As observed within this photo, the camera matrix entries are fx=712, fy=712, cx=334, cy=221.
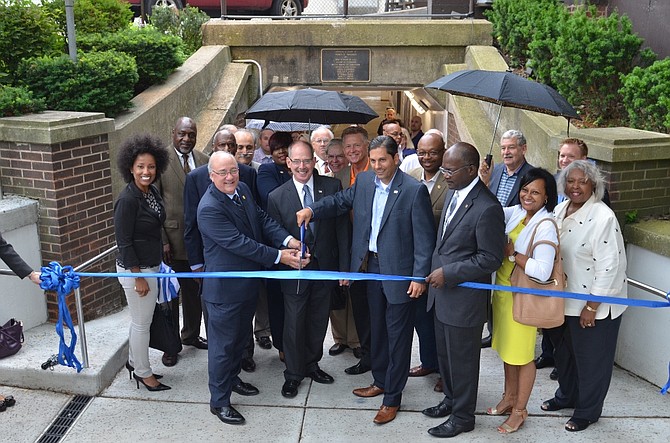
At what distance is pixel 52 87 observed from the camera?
714 centimetres

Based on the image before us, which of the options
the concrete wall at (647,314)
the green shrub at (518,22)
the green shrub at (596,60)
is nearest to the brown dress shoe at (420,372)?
the concrete wall at (647,314)

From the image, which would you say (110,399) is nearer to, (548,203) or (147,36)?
(548,203)

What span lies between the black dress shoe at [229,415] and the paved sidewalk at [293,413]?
0.14 feet

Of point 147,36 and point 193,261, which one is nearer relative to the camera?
point 193,261

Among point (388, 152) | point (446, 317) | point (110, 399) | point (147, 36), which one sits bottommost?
point (110, 399)

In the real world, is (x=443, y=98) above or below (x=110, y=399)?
above

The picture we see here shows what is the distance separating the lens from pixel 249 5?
46.2 ft

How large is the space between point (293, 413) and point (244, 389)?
0.48 meters

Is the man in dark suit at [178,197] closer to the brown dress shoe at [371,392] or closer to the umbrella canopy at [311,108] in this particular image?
the umbrella canopy at [311,108]

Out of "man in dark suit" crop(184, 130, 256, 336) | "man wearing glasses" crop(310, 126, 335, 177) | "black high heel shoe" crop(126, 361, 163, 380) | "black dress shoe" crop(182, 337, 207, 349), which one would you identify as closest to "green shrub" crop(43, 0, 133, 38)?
"man wearing glasses" crop(310, 126, 335, 177)

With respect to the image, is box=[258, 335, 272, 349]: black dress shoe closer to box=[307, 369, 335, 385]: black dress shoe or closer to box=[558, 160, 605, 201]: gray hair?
box=[307, 369, 335, 385]: black dress shoe

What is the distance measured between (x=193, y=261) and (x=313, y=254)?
97 centimetres

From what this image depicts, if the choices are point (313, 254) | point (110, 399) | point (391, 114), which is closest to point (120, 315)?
point (110, 399)

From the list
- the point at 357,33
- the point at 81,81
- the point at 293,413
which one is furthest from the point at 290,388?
the point at 357,33
